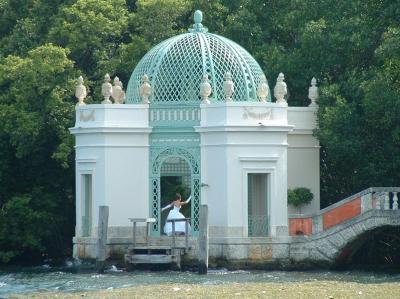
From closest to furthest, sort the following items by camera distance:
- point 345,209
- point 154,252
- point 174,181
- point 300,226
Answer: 1. point 345,209
2. point 154,252
3. point 300,226
4. point 174,181

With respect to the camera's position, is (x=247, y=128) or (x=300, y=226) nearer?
(x=247, y=128)

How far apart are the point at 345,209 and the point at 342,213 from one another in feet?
0.46

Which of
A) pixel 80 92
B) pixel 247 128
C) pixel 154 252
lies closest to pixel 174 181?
pixel 80 92

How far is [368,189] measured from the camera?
48781 mm

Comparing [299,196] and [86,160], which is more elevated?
[86,160]

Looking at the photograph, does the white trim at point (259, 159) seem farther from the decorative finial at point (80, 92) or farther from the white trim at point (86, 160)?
the decorative finial at point (80, 92)

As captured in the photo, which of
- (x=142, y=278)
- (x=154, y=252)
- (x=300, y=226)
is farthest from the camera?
(x=300, y=226)

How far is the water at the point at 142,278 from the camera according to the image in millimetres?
44625

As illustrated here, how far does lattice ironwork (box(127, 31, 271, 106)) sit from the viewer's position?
5088 centimetres

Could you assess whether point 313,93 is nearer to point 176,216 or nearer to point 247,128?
point 247,128

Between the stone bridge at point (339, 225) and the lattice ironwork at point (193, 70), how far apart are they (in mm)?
4105

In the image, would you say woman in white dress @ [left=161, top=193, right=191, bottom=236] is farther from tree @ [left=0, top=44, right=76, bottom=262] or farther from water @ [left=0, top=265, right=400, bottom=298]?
tree @ [left=0, top=44, right=76, bottom=262]

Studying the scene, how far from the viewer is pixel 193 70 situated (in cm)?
5091

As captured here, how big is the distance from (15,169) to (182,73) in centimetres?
915
